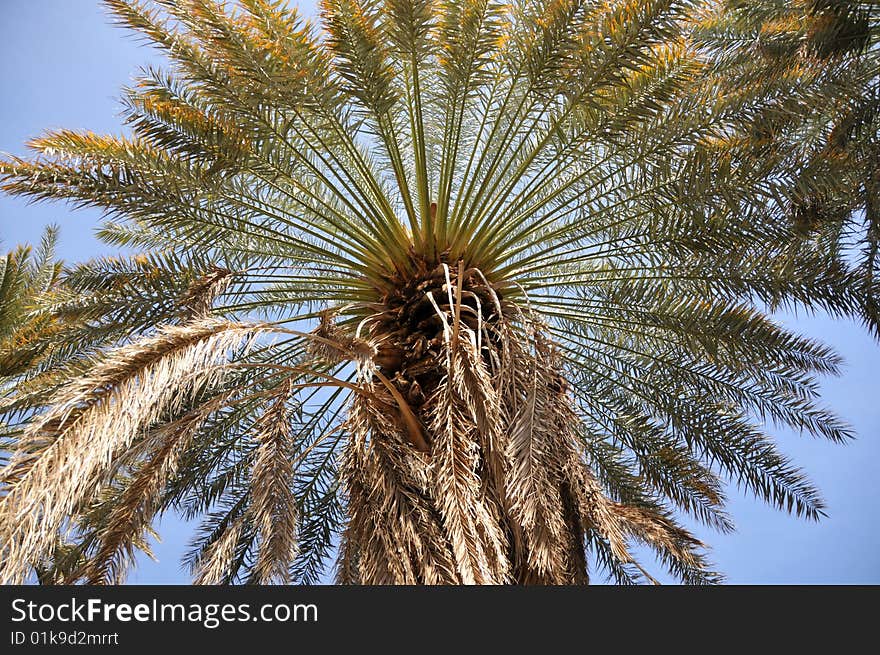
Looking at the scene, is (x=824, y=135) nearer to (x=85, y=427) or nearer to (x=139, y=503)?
(x=139, y=503)

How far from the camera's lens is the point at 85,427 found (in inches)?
197

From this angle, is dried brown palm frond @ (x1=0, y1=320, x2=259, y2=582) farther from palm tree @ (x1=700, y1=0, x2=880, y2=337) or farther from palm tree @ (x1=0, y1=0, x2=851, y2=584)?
palm tree @ (x1=700, y1=0, x2=880, y2=337)

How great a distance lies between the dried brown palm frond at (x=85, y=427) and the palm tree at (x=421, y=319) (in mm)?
19

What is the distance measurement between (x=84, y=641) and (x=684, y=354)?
6854 millimetres

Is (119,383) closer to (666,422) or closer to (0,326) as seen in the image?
(666,422)

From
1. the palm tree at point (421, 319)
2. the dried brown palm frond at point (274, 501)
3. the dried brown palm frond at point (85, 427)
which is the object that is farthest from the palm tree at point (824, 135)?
the dried brown palm frond at point (85, 427)

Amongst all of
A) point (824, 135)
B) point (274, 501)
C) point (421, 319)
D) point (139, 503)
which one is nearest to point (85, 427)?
point (139, 503)

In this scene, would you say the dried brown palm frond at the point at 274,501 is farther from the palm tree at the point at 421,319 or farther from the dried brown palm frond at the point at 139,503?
the dried brown palm frond at the point at 139,503

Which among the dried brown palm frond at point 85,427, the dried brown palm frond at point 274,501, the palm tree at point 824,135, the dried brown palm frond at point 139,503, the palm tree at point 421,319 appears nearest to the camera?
the dried brown palm frond at point 85,427

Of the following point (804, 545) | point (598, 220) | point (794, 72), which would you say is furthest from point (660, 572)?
point (804, 545)

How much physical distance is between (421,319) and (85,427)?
3.72 meters

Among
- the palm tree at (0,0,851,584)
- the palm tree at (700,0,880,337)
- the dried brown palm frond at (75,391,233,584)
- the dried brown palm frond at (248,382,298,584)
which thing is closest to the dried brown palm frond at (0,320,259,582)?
the palm tree at (0,0,851,584)

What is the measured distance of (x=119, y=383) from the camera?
5.31m

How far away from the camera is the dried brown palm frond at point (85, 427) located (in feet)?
15.4
